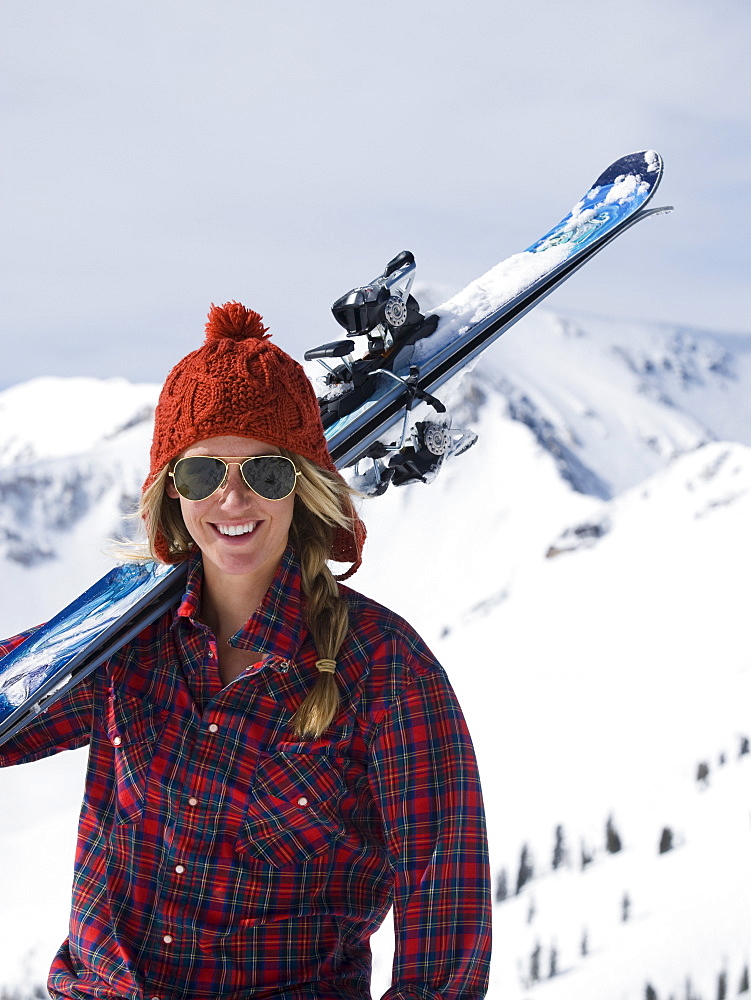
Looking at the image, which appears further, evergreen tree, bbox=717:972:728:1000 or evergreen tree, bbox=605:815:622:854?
evergreen tree, bbox=605:815:622:854

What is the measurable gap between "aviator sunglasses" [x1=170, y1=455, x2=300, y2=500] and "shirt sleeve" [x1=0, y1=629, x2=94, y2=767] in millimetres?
477

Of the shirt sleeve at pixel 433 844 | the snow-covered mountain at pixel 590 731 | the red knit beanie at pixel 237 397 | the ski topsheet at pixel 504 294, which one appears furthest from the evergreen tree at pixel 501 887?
the red knit beanie at pixel 237 397

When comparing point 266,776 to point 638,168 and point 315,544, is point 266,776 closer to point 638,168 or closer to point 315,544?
point 315,544

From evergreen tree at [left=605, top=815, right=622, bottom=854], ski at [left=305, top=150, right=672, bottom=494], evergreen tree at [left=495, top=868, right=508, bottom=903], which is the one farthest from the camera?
evergreen tree at [left=605, top=815, right=622, bottom=854]

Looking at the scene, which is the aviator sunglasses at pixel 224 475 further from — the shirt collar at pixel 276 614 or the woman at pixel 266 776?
the shirt collar at pixel 276 614

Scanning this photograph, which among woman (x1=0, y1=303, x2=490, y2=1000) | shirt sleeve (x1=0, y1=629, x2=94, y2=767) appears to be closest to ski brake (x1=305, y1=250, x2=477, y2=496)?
woman (x1=0, y1=303, x2=490, y2=1000)

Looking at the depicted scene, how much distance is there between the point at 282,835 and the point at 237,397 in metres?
0.74

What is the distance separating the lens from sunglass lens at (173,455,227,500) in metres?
1.82

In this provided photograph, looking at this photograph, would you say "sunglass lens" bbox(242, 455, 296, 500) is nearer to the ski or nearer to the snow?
the ski

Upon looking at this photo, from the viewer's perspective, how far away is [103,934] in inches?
70.4

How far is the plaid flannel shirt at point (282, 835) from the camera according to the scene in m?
1.72

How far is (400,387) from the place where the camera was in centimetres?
279

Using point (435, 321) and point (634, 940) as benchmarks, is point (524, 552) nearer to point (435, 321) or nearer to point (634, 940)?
point (634, 940)

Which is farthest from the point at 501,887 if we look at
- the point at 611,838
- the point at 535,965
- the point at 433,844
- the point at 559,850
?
the point at 433,844
